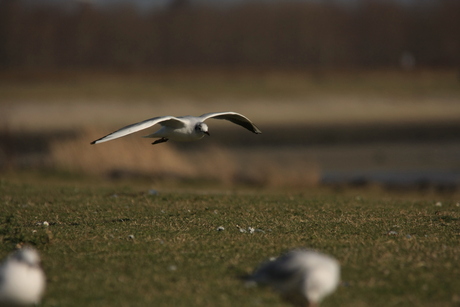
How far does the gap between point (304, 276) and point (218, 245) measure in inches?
104

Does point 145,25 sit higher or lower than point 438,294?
higher

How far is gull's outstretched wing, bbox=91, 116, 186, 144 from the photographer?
892 centimetres

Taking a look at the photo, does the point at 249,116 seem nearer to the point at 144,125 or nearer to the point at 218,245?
the point at 144,125

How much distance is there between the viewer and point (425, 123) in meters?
36.9

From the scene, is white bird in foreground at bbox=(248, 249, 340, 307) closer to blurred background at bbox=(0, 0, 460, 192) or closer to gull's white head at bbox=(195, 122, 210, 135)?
gull's white head at bbox=(195, 122, 210, 135)

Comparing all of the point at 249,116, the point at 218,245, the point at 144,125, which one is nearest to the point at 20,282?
the point at 218,245

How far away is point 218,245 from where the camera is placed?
8141 millimetres

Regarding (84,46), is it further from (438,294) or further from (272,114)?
(438,294)

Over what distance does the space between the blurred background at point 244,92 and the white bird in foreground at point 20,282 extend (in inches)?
516

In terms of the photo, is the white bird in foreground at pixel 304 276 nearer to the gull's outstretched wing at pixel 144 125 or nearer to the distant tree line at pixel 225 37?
the gull's outstretched wing at pixel 144 125

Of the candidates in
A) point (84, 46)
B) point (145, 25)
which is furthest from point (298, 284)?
point (145, 25)

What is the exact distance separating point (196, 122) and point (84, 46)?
51.4 m

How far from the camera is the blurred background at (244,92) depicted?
67.8 feet

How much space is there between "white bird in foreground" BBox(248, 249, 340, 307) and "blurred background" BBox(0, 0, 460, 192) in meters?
13.1
